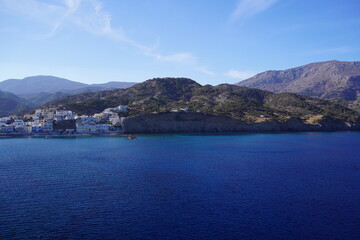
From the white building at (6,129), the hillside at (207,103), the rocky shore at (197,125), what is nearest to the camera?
the white building at (6,129)

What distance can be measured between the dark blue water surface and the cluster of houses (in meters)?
46.6

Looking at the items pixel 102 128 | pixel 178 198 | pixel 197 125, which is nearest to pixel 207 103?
pixel 197 125

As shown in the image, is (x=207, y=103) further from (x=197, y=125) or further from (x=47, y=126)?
(x=47, y=126)

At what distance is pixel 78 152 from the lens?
5050 cm

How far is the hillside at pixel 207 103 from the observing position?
109125mm

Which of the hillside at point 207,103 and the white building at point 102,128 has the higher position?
the hillside at point 207,103

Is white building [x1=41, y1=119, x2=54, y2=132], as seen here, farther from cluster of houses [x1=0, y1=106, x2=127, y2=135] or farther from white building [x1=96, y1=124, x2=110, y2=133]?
white building [x1=96, y1=124, x2=110, y2=133]

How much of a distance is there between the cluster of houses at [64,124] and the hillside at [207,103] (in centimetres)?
919

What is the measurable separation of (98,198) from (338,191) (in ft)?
73.1

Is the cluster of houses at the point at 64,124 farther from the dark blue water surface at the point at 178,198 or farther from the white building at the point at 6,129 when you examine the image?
the dark blue water surface at the point at 178,198

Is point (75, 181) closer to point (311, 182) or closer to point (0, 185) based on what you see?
point (0, 185)

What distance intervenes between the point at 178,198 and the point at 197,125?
7105 cm

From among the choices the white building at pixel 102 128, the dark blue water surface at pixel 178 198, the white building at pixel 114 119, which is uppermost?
the white building at pixel 114 119

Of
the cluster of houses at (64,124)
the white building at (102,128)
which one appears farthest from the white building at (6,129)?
the white building at (102,128)
